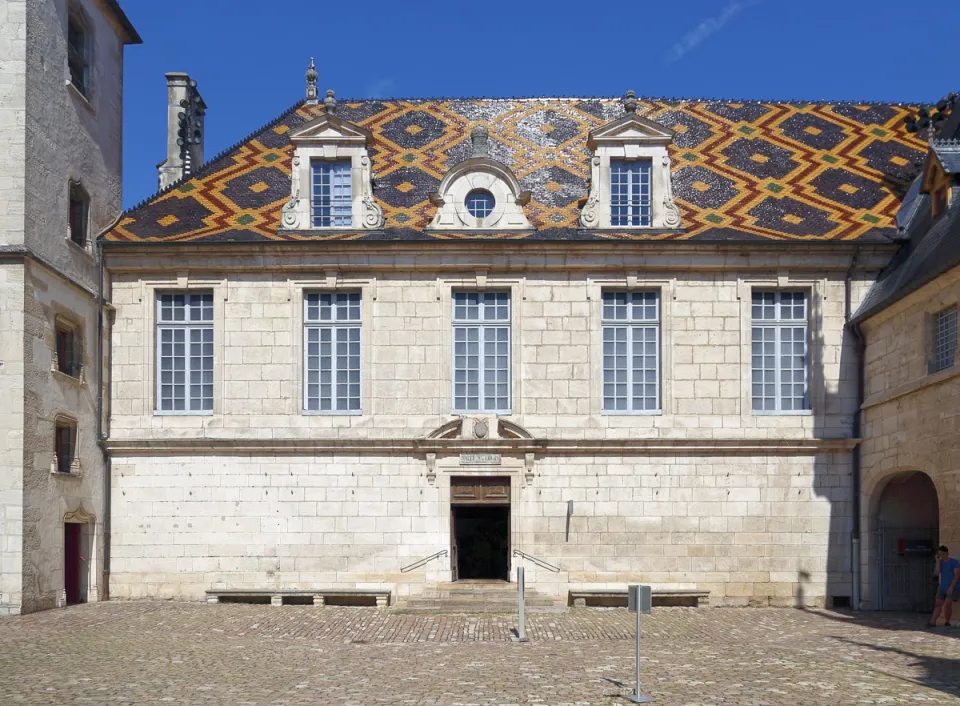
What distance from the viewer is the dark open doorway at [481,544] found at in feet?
68.0

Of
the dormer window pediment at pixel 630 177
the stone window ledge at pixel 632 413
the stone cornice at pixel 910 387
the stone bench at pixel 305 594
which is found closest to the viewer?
the stone cornice at pixel 910 387

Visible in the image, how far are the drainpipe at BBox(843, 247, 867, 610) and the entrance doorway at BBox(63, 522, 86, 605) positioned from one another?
1238cm

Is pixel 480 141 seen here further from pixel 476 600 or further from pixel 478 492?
pixel 476 600

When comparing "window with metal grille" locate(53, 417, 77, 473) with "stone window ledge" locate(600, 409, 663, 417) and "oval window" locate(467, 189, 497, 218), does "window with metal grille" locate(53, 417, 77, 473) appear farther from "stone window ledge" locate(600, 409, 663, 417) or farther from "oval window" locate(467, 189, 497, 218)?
"stone window ledge" locate(600, 409, 663, 417)

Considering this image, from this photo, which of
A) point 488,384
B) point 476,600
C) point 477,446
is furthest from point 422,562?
point 488,384

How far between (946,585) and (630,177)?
27.8 feet

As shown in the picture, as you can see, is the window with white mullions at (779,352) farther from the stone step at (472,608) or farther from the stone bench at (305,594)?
the stone bench at (305,594)

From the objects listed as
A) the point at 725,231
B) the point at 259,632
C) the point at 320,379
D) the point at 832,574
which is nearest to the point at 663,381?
the point at 725,231

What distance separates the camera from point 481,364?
19.6 m

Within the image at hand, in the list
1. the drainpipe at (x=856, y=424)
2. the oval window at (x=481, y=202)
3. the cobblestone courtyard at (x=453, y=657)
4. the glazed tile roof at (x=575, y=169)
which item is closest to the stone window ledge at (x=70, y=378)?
the glazed tile roof at (x=575, y=169)

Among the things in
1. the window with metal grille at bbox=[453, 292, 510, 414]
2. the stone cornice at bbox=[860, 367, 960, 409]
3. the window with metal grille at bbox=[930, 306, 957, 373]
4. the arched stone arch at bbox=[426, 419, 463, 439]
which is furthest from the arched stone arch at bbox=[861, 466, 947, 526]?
the arched stone arch at bbox=[426, 419, 463, 439]

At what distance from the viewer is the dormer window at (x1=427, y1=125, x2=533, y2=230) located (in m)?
19.7

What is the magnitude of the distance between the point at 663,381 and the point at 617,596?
3.59 metres

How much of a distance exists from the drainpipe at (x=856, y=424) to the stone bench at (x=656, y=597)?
8.02 ft
